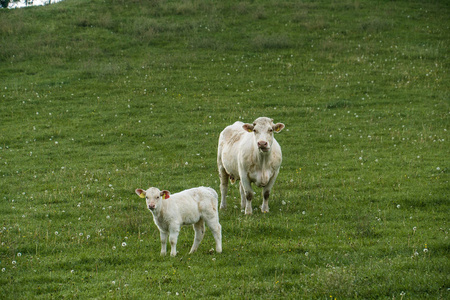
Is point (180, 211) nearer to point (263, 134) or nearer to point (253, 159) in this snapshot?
point (263, 134)

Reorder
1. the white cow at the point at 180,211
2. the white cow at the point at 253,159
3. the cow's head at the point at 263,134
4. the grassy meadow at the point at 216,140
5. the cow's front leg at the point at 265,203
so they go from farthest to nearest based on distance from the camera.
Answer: the cow's front leg at the point at 265,203 < the white cow at the point at 253,159 < the cow's head at the point at 263,134 < the white cow at the point at 180,211 < the grassy meadow at the point at 216,140

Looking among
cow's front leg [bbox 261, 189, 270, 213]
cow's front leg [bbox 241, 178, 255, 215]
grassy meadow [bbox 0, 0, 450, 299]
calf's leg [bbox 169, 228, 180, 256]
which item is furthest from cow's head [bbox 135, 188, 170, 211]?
cow's front leg [bbox 261, 189, 270, 213]

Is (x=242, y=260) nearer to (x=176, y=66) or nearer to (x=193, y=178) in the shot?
(x=193, y=178)

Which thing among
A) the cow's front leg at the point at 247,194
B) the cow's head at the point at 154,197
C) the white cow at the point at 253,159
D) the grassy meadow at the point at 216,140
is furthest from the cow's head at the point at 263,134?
the cow's head at the point at 154,197

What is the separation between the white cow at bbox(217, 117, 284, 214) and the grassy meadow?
812mm

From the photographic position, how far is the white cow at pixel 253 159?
13.7 metres

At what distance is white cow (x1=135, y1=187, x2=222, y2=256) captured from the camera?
10312 mm

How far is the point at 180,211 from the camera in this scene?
34.4 ft

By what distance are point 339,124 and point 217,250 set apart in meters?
15.6

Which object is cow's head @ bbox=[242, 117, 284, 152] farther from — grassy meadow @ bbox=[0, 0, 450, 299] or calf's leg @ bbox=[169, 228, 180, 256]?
calf's leg @ bbox=[169, 228, 180, 256]

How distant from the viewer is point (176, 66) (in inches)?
1342

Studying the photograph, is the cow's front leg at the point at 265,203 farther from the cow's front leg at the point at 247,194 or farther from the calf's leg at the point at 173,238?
the calf's leg at the point at 173,238

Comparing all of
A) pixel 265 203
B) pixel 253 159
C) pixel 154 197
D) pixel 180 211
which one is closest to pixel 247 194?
pixel 265 203

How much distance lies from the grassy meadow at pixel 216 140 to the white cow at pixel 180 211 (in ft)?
1.51
